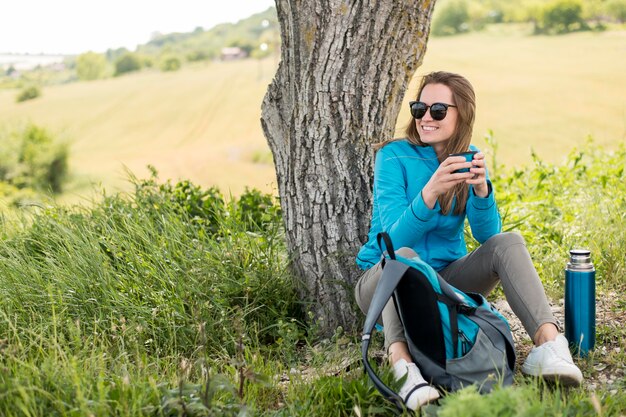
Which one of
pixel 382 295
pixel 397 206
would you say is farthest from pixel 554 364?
pixel 397 206

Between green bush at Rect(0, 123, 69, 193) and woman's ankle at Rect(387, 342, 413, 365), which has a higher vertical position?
woman's ankle at Rect(387, 342, 413, 365)

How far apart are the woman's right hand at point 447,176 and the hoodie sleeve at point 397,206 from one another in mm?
63

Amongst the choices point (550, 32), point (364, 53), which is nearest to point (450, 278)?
point (364, 53)

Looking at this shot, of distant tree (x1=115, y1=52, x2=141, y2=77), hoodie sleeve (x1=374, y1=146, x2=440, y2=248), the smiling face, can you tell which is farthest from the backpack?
distant tree (x1=115, y1=52, x2=141, y2=77)

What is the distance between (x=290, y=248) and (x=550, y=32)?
43.8 meters

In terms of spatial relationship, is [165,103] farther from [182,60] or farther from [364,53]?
[364,53]

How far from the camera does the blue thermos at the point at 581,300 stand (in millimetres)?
3221

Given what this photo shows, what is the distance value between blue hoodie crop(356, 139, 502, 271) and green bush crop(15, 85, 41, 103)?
57.6 meters

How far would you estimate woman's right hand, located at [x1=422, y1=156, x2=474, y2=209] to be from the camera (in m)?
2.92

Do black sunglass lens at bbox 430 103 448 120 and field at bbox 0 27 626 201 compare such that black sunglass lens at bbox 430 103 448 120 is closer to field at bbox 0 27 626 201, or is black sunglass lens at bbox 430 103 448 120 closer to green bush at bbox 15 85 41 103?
field at bbox 0 27 626 201

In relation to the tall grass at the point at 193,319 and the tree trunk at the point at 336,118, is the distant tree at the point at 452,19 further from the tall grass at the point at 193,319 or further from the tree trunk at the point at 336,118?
the tree trunk at the point at 336,118

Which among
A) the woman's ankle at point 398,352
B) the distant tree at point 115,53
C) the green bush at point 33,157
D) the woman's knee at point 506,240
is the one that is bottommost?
the green bush at point 33,157

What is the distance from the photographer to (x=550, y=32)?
43.8m

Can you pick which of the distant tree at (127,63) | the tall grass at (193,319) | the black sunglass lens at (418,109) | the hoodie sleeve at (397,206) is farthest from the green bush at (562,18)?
the hoodie sleeve at (397,206)
